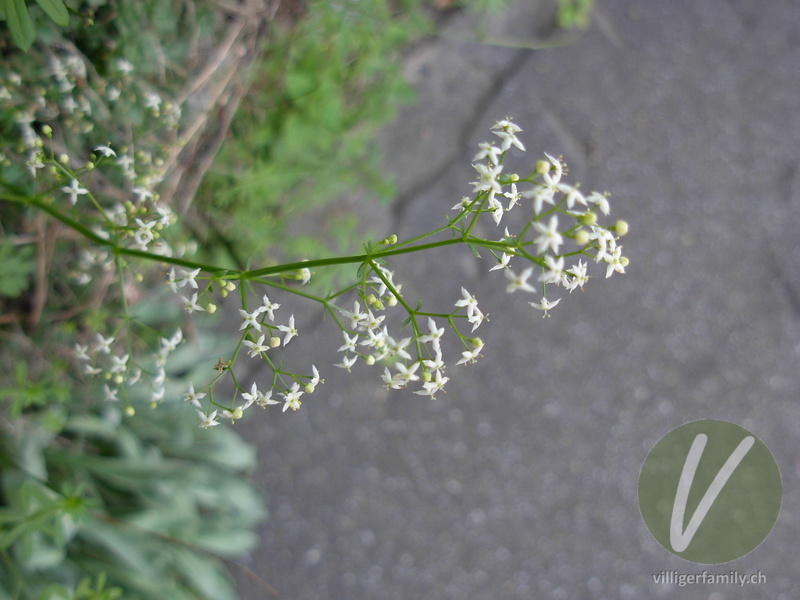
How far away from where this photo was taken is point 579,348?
3443mm

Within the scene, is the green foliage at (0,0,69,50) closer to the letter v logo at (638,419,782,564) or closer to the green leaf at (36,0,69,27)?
the green leaf at (36,0,69,27)

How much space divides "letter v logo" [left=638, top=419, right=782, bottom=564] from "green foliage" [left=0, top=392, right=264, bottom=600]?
1.89m

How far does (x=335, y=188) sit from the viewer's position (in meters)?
3.14

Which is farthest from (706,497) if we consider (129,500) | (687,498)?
(129,500)

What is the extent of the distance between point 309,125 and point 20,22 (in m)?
1.48

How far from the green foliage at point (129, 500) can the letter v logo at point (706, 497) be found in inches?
74.5

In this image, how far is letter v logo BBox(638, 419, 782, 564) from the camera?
10.7ft

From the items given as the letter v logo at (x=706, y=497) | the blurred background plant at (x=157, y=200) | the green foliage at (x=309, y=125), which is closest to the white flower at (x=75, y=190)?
the blurred background plant at (x=157, y=200)

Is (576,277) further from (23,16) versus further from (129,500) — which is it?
(129,500)

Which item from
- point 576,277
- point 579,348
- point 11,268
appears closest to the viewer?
point 576,277

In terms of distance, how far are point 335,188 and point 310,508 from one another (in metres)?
1.50

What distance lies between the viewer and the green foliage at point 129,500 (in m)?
2.44

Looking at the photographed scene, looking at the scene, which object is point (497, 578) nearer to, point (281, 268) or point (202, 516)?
point (202, 516)

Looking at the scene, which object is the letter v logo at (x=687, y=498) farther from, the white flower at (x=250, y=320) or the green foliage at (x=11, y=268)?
the green foliage at (x=11, y=268)
